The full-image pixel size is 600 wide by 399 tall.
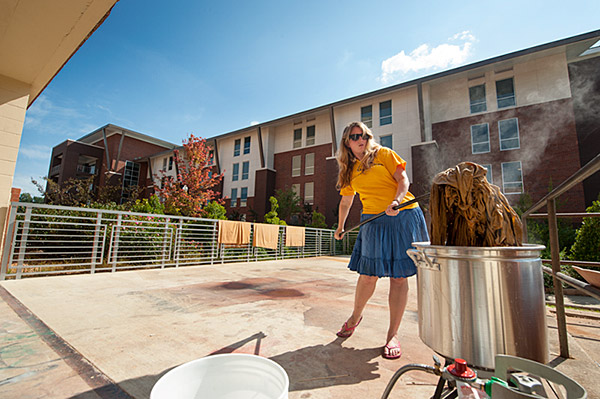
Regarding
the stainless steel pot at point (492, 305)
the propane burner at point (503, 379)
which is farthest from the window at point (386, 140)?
the propane burner at point (503, 379)

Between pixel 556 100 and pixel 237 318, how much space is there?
15.9 m

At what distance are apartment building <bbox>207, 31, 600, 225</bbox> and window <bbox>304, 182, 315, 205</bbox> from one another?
7cm

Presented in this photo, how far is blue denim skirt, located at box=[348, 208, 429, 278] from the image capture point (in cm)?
145

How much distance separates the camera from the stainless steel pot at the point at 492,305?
71cm

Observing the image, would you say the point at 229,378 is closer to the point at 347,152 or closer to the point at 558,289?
the point at 347,152

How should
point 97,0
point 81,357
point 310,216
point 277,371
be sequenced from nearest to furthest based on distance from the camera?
1. point 277,371
2. point 81,357
3. point 97,0
4. point 310,216

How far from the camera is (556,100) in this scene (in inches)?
446

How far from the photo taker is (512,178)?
11.9 meters

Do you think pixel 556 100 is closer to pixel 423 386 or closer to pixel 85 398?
pixel 423 386

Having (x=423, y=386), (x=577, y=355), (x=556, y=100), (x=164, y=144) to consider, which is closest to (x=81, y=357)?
(x=423, y=386)

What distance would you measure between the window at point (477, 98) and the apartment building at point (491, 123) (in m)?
0.04

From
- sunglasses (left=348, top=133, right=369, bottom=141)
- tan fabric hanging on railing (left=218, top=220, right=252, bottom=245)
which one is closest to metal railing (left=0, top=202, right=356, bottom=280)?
tan fabric hanging on railing (left=218, top=220, right=252, bottom=245)

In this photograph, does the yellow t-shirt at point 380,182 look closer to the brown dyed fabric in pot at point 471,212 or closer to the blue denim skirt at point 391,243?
the blue denim skirt at point 391,243

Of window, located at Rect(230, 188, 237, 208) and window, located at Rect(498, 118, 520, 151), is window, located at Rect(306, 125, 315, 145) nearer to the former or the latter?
window, located at Rect(230, 188, 237, 208)
